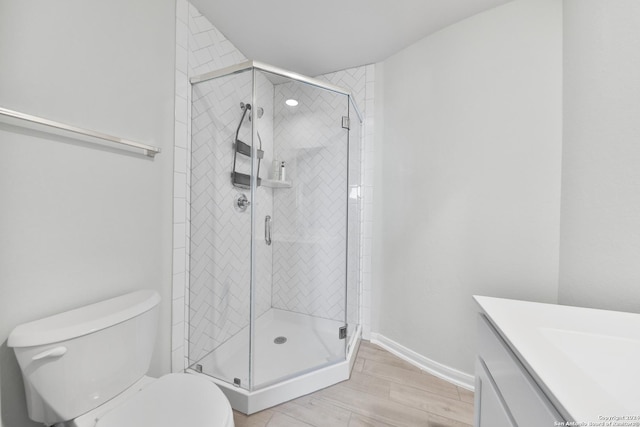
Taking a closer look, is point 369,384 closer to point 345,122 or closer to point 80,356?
point 80,356

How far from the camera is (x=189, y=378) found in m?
0.99

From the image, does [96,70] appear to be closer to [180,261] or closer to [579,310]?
[180,261]

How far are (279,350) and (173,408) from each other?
39.8 inches

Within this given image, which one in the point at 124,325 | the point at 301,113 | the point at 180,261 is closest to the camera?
the point at 124,325

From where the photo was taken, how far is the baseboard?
4.88 feet

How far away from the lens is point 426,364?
1654mm

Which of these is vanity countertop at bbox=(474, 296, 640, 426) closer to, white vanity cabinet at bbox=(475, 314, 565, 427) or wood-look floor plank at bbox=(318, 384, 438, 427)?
white vanity cabinet at bbox=(475, 314, 565, 427)

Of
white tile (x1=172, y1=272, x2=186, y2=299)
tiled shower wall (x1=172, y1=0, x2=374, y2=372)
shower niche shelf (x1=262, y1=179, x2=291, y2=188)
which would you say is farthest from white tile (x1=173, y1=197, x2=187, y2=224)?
shower niche shelf (x1=262, y1=179, x2=291, y2=188)

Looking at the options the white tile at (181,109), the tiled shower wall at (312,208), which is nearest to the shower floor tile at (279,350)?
the tiled shower wall at (312,208)

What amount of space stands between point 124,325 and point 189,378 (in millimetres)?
341

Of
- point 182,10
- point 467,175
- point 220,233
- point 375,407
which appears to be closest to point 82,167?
point 220,233

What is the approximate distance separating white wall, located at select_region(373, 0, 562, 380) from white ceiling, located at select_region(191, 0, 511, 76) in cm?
12

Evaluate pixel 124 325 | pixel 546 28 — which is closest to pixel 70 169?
pixel 124 325

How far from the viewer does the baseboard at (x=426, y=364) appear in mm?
1487
